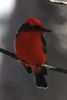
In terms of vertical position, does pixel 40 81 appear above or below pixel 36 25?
below

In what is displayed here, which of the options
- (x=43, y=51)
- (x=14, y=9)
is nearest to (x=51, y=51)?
(x=43, y=51)

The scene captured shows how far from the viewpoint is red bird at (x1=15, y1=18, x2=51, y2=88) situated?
0.68 m

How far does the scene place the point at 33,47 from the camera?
71cm

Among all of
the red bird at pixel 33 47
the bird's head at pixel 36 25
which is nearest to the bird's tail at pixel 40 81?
the red bird at pixel 33 47

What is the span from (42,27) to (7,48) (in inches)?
4.5

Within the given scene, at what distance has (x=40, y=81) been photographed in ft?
2.20

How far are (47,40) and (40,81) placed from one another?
108 millimetres

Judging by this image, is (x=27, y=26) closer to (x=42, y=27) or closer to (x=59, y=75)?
(x=42, y=27)

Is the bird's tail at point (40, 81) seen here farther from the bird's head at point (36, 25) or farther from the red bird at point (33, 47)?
the bird's head at point (36, 25)

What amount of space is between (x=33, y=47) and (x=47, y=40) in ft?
0.13

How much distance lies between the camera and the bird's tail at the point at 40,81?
2.21 feet

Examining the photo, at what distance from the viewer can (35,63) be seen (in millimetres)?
693

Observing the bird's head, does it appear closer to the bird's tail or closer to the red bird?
the red bird


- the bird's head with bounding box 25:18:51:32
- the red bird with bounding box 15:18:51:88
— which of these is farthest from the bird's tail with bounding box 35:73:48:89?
the bird's head with bounding box 25:18:51:32
